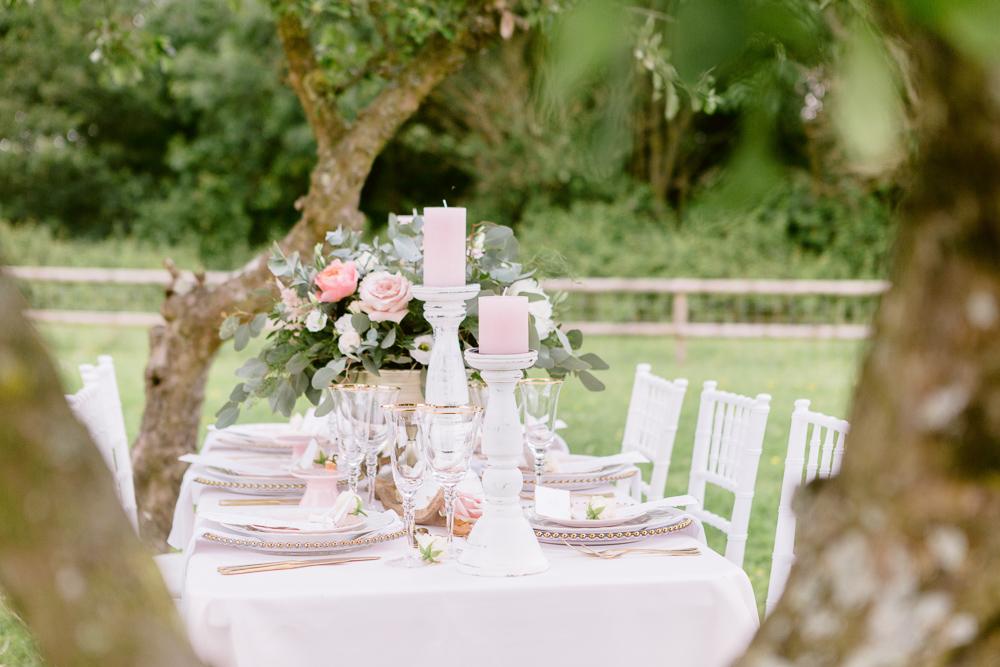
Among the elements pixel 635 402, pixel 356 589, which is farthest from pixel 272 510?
pixel 635 402

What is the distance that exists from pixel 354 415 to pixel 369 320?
1.16 feet

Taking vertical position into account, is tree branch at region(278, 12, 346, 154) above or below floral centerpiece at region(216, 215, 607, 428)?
above

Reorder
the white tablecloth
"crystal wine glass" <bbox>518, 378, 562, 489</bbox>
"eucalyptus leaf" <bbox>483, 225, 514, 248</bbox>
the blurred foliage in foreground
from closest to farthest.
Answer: the white tablecloth < "crystal wine glass" <bbox>518, 378, 562, 489</bbox> < "eucalyptus leaf" <bbox>483, 225, 514, 248</bbox> < the blurred foliage in foreground

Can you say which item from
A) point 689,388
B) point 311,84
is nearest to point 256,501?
point 311,84

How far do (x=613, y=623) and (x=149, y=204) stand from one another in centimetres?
1467

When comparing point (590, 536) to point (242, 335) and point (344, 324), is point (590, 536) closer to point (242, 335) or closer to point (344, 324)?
point (344, 324)

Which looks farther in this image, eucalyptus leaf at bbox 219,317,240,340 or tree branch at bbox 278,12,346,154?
tree branch at bbox 278,12,346,154

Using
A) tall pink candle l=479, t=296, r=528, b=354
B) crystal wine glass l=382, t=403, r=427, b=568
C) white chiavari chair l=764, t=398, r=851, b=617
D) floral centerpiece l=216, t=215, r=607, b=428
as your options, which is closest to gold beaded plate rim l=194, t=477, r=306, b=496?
floral centerpiece l=216, t=215, r=607, b=428

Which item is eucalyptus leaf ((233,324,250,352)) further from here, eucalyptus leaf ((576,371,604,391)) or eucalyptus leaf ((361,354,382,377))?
eucalyptus leaf ((576,371,604,391))

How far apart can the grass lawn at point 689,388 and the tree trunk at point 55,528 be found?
3069 millimetres

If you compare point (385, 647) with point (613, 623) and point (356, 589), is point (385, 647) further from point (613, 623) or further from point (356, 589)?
point (613, 623)

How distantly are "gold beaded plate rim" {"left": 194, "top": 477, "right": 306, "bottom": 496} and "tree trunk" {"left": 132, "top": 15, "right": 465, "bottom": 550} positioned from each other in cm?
164

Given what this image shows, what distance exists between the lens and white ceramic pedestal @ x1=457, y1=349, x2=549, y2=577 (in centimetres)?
159

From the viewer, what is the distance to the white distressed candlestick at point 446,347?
6.19ft
